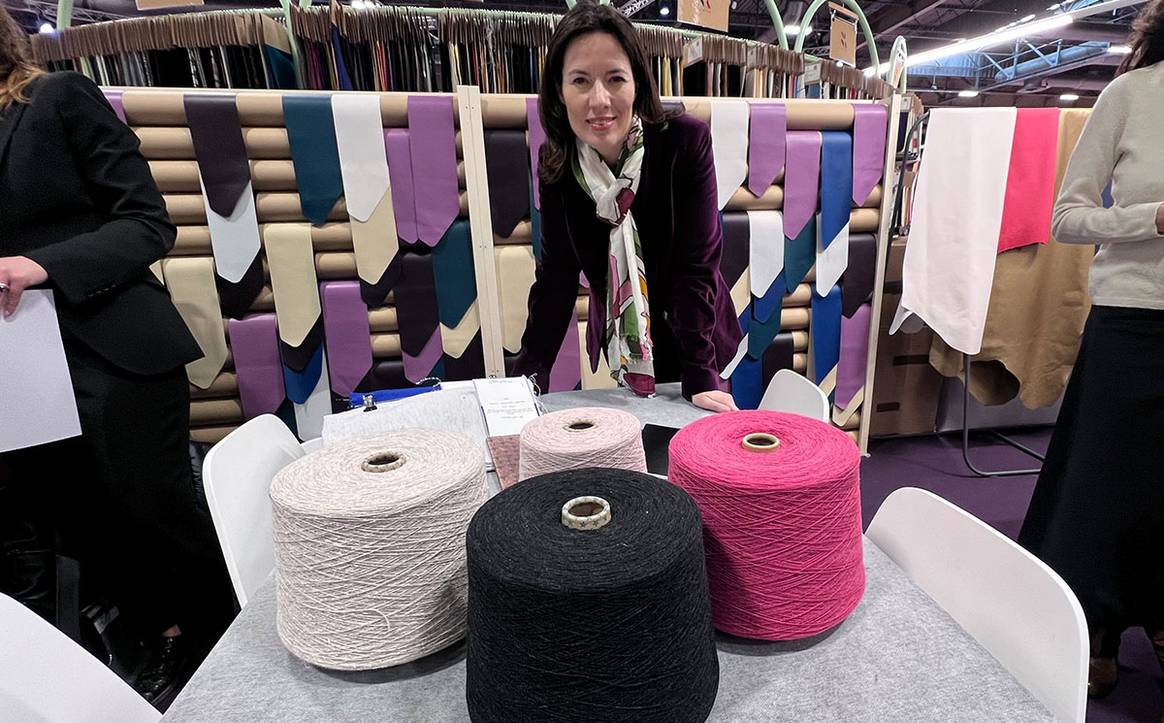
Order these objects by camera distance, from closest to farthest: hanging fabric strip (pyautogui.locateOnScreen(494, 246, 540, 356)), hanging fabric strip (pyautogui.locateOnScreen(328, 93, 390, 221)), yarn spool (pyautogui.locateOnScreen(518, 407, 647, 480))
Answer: yarn spool (pyautogui.locateOnScreen(518, 407, 647, 480)) < hanging fabric strip (pyautogui.locateOnScreen(328, 93, 390, 221)) < hanging fabric strip (pyautogui.locateOnScreen(494, 246, 540, 356))

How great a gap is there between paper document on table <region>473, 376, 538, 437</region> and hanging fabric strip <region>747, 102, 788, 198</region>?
54.5 inches

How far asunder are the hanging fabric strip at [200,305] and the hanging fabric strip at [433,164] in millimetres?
708

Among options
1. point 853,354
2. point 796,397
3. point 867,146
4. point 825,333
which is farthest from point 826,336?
point 796,397

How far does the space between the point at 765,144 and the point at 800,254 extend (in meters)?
0.46

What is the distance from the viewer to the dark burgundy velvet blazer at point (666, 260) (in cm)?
131

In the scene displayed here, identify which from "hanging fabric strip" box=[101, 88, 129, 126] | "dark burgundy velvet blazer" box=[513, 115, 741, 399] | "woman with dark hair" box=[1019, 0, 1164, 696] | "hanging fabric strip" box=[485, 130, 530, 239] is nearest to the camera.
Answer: "woman with dark hair" box=[1019, 0, 1164, 696]

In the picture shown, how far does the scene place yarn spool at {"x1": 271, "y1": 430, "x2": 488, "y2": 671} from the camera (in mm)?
551

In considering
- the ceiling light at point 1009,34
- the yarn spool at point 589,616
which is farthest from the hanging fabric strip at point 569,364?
the ceiling light at point 1009,34

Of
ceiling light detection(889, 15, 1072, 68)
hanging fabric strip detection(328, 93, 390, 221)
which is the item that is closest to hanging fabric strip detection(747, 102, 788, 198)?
hanging fabric strip detection(328, 93, 390, 221)

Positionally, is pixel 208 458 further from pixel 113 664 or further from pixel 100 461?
pixel 113 664

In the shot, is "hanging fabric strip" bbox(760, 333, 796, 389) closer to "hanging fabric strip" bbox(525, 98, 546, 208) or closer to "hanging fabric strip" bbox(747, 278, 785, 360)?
"hanging fabric strip" bbox(747, 278, 785, 360)

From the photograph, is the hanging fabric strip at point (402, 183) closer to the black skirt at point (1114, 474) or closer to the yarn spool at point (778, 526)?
the yarn spool at point (778, 526)

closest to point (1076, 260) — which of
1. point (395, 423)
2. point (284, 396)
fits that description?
point (395, 423)

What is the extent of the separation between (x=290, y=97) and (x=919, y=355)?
110 inches
